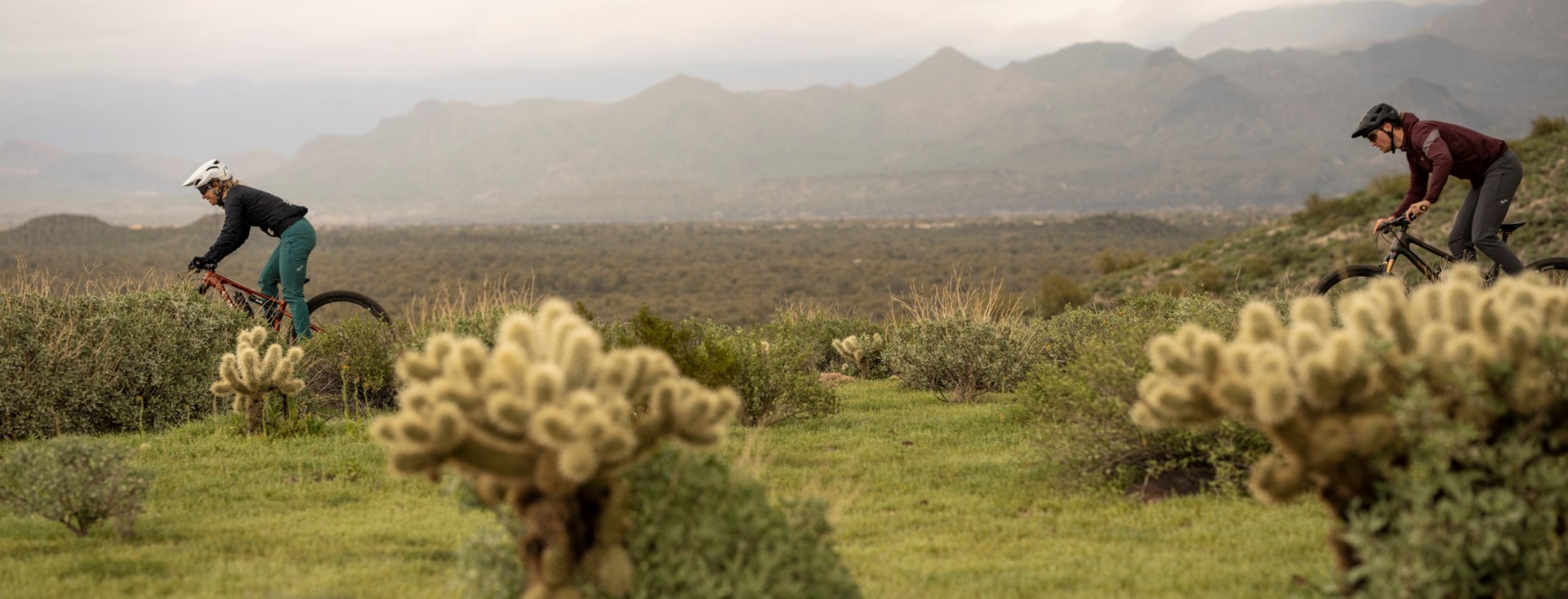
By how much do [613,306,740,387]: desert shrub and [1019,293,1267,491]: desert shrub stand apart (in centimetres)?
233

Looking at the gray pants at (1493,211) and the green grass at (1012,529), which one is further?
the gray pants at (1493,211)

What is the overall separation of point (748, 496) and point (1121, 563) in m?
2.19

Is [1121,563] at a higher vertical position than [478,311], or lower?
lower

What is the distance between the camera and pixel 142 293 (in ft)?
36.8

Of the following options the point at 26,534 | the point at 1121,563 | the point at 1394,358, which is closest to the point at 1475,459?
the point at 1394,358

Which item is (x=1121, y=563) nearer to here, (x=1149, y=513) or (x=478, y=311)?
(x=1149, y=513)

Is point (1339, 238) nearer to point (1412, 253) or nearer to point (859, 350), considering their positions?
point (859, 350)

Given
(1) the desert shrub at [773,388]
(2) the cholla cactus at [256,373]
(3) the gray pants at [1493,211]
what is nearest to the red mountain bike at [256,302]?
(2) the cholla cactus at [256,373]

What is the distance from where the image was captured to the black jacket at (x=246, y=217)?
11.3 m

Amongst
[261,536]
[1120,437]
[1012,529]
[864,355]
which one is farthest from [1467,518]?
[864,355]

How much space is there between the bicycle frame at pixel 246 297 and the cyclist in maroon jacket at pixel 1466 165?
997cm

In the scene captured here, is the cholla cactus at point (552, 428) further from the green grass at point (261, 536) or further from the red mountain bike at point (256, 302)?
the red mountain bike at point (256, 302)

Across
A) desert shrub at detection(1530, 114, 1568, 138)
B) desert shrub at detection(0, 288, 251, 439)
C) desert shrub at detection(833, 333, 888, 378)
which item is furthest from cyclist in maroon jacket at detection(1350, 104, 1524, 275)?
desert shrub at detection(1530, 114, 1568, 138)

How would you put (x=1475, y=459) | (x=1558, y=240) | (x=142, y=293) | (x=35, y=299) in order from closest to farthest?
(x=1475, y=459) → (x=35, y=299) → (x=142, y=293) → (x=1558, y=240)
